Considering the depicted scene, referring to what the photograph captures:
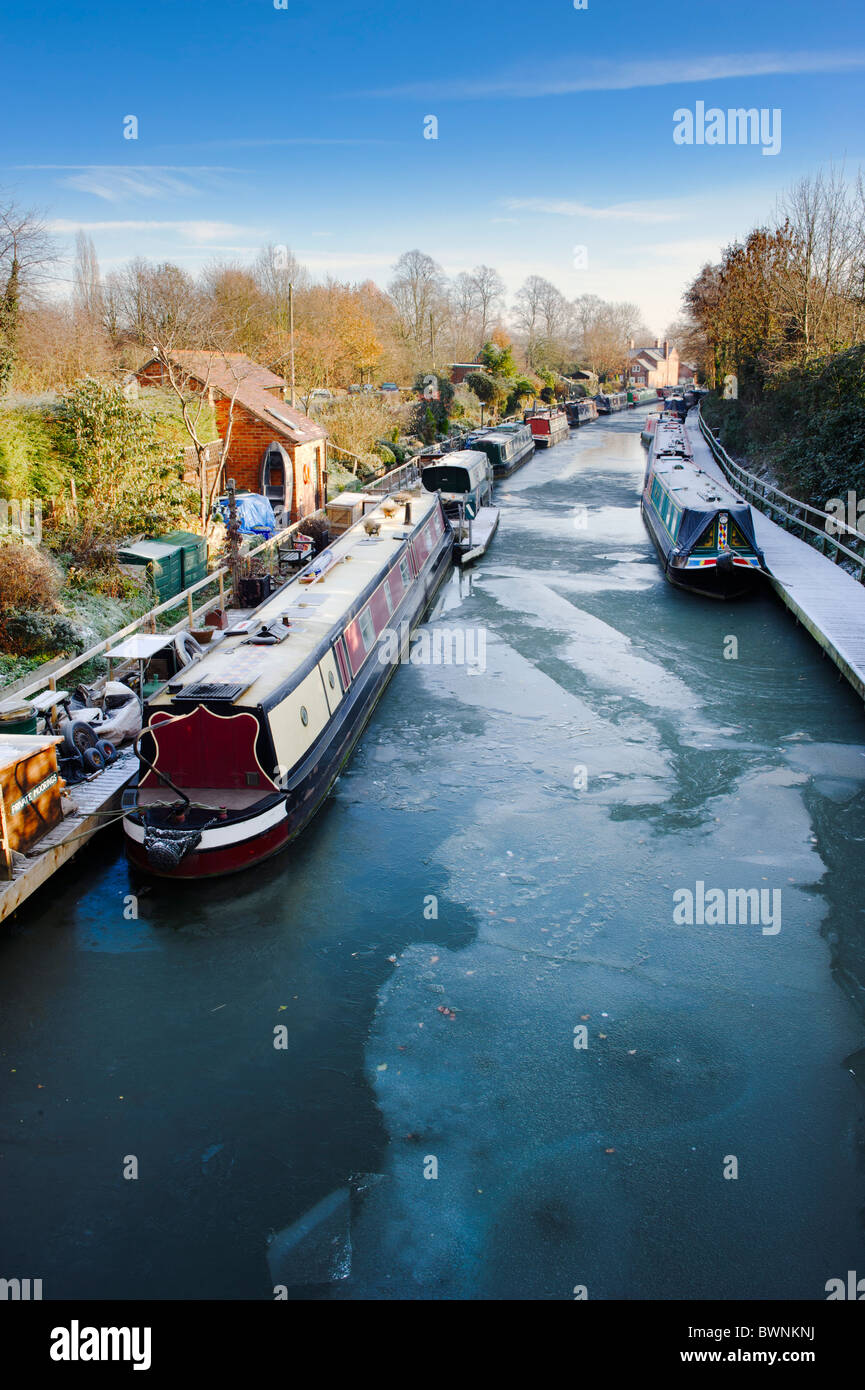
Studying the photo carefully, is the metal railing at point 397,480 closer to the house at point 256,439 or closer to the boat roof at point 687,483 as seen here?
the house at point 256,439

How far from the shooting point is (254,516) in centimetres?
2223

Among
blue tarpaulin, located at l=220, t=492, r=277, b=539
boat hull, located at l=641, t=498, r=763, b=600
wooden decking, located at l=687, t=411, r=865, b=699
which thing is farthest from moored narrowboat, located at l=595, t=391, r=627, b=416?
blue tarpaulin, located at l=220, t=492, r=277, b=539

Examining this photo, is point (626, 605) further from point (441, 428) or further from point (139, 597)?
point (441, 428)

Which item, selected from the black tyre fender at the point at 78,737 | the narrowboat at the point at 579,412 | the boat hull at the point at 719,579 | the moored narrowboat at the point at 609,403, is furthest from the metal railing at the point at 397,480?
the moored narrowboat at the point at 609,403

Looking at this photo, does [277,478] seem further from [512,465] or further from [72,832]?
[512,465]

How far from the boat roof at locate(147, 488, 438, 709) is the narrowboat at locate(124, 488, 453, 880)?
0.09 ft

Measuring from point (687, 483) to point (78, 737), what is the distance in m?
19.3

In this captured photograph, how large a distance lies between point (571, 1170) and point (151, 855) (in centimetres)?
508

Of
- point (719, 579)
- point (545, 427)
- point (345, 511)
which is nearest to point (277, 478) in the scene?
point (345, 511)

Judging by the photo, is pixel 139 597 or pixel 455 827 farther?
pixel 139 597

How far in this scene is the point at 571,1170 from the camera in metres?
6.72
